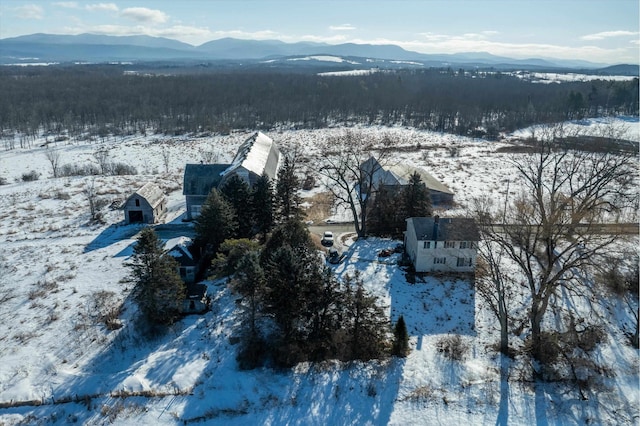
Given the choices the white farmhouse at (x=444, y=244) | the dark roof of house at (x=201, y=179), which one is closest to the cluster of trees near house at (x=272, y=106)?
the dark roof of house at (x=201, y=179)

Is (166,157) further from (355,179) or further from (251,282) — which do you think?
(251,282)

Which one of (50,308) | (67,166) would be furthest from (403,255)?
(67,166)

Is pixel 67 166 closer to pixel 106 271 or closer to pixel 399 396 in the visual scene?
pixel 106 271

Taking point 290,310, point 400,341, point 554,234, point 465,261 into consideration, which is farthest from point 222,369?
point 465,261

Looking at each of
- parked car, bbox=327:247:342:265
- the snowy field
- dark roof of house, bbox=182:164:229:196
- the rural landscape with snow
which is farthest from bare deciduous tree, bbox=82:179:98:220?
parked car, bbox=327:247:342:265

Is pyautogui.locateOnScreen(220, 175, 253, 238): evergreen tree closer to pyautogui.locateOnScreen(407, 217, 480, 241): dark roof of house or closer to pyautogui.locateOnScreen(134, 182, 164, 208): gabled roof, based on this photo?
pyautogui.locateOnScreen(134, 182, 164, 208): gabled roof

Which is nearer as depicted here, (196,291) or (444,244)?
(196,291)

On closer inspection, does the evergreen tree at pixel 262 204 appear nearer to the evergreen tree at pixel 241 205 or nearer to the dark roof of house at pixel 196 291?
the evergreen tree at pixel 241 205
